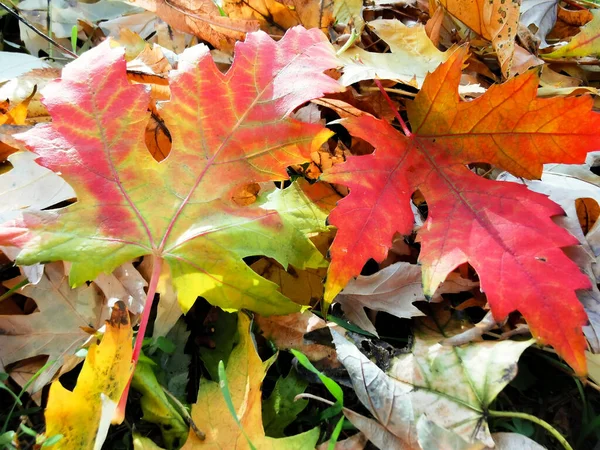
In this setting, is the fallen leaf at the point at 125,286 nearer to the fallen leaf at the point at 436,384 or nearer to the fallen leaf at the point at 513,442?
the fallen leaf at the point at 436,384

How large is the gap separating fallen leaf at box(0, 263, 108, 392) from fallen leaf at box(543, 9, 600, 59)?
4.20 ft

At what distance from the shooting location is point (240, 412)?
0.84m

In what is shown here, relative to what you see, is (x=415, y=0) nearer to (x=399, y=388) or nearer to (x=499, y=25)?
(x=499, y=25)

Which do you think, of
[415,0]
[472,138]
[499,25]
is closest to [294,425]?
[472,138]

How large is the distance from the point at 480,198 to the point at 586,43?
0.64m

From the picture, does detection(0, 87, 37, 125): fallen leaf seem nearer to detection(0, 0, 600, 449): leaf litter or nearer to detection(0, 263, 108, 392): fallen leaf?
detection(0, 0, 600, 449): leaf litter

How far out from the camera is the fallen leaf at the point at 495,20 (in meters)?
1.09

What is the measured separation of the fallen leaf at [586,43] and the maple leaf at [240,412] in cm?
106

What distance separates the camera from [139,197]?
884 millimetres

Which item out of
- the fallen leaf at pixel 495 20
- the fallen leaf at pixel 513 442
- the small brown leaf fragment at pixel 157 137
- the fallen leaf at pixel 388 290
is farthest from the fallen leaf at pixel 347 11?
the fallen leaf at pixel 513 442

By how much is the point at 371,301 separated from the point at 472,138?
0.38 meters

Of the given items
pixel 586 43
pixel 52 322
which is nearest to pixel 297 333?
pixel 52 322

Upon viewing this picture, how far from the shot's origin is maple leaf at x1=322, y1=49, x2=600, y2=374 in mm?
773

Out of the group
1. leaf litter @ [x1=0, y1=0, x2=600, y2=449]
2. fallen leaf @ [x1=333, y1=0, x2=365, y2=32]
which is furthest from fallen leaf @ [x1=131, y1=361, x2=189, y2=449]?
fallen leaf @ [x1=333, y1=0, x2=365, y2=32]
